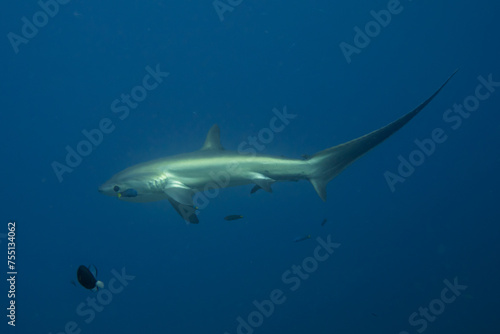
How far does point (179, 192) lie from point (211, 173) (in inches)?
26.3

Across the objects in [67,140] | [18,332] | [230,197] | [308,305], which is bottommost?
[308,305]

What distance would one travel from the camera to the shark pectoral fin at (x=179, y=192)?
19.5ft

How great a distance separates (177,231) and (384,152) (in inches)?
490

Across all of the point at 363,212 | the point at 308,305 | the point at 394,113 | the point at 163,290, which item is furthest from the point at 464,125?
the point at 163,290

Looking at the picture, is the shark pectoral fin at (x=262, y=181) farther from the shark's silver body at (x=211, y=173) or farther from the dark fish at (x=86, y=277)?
the dark fish at (x=86, y=277)

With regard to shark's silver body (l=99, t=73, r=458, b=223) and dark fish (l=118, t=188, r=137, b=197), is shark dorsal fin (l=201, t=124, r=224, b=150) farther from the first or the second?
dark fish (l=118, t=188, r=137, b=197)

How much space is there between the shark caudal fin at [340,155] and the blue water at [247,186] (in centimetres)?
915

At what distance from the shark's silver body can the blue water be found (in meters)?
8.33

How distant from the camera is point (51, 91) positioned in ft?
50.8

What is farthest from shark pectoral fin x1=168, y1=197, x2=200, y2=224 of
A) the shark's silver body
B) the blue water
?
the blue water

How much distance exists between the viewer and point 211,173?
6082 millimetres

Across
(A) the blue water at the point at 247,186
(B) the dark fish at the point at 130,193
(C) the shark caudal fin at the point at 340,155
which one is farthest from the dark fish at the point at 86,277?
(A) the blue water at the point at 247,186

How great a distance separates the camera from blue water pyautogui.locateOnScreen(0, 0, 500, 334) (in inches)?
587

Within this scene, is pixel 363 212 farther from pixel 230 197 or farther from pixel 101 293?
pixel 101 293
